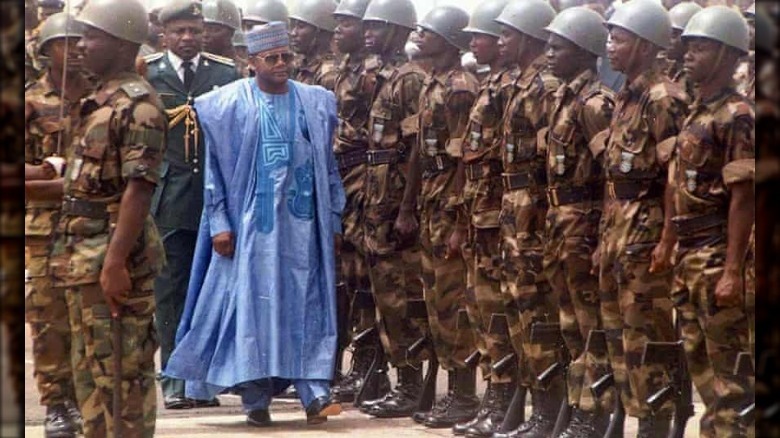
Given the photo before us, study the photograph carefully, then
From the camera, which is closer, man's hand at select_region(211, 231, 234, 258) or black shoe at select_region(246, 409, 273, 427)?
man's hand at select_region(211, 231, 234, 258)

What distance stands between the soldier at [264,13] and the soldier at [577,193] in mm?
3106

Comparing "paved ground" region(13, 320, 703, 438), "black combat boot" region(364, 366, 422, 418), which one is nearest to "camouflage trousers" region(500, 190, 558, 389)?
"paved ground" region(13, 320, 703, 438)

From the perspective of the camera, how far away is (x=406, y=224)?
11000mm

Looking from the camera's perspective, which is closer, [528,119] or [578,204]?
[578,204]

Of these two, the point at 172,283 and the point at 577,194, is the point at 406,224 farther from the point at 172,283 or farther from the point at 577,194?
the point at 577,194

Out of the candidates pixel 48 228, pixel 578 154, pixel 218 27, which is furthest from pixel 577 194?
pixel 218 27

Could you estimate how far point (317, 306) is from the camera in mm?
10477

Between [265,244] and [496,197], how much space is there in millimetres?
1244

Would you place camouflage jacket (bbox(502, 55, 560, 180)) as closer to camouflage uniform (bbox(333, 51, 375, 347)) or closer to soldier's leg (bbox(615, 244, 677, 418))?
soldier's leg (bbox(615, 244, 677, 418))

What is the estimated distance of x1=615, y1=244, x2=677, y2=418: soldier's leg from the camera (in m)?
8.52

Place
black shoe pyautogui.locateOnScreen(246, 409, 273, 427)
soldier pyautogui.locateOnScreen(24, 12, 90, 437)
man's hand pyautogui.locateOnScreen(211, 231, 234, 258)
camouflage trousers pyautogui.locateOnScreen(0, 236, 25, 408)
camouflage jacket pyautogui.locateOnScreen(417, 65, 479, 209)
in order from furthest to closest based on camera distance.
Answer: black shoe pyautogui.locateOnScreen(246, 409, 273, 427) < camouflage jacket pyautogui.locateOnScreen(417, 65, 479, 209) < man's hand pyautogui.locateOnScreen(211, 231, 234, 258) < soldier pyautogui.locateOnScreen(24, 12, 90, 437) < camouflage trousers pyautogui.locateOnScreen(0, 236, 25, 408)

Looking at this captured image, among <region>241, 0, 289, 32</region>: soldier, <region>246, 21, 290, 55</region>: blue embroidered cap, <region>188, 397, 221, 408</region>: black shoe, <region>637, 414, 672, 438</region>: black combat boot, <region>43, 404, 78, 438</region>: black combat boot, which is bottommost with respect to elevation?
<region>188, 397, 221, 408</region>: black shoe

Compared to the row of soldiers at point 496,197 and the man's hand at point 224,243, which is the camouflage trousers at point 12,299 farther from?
the man's hand at point 224,243

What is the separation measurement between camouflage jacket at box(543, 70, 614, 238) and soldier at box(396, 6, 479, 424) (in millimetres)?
1215
